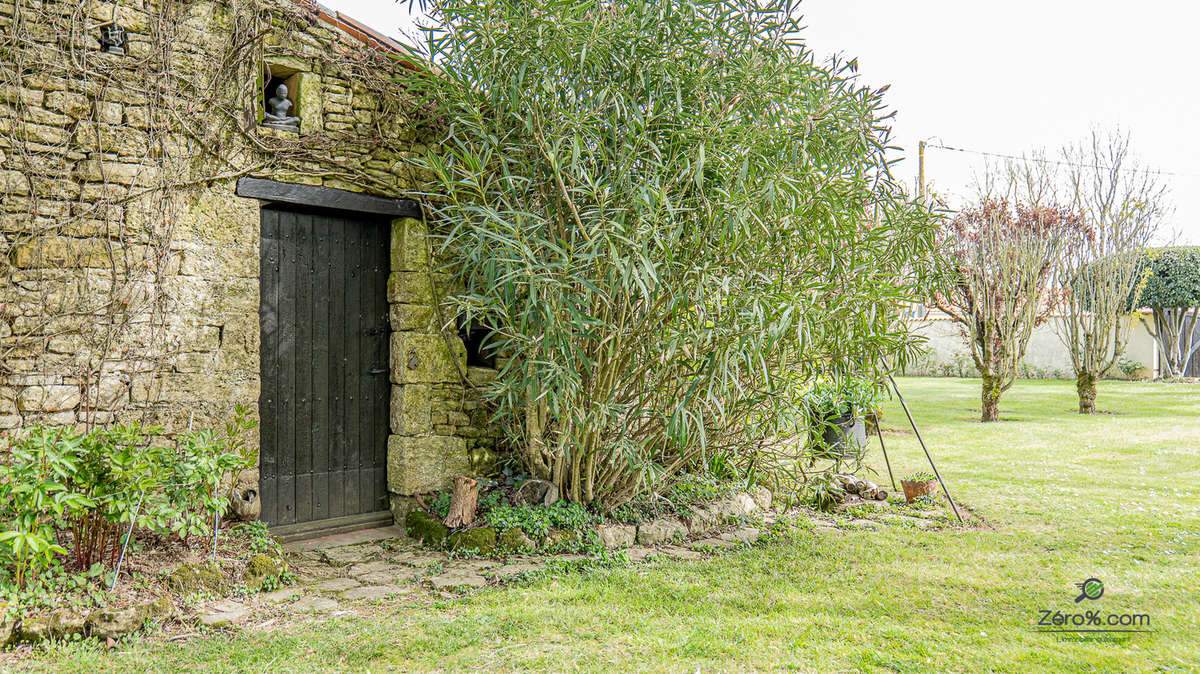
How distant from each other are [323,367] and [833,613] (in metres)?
3.27

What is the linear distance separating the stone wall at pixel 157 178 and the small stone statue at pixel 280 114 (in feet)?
0.22

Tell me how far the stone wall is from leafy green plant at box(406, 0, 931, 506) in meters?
0.64

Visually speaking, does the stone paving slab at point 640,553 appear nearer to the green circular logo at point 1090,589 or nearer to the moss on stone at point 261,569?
the moss on stone at point 261,569

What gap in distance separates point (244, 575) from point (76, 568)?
683 mm

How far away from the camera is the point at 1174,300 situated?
51.6ft

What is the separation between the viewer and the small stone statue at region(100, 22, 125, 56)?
3863mm

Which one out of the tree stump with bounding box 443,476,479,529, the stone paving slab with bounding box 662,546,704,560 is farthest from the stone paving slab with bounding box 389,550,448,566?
the stone paving slab with bounding box 662,546,704,560

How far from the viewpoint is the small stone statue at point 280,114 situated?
4.41m

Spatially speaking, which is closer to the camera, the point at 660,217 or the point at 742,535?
the point at 660,217

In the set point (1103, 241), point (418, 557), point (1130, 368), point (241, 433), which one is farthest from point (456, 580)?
point (1130, 368)

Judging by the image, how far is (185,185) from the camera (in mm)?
4059

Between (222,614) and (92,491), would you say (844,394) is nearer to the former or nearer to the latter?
(222,614)

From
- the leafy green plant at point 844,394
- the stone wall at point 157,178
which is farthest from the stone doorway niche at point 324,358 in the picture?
the leafy green plant at point 844,394

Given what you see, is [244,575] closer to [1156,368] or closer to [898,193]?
[898,193]
